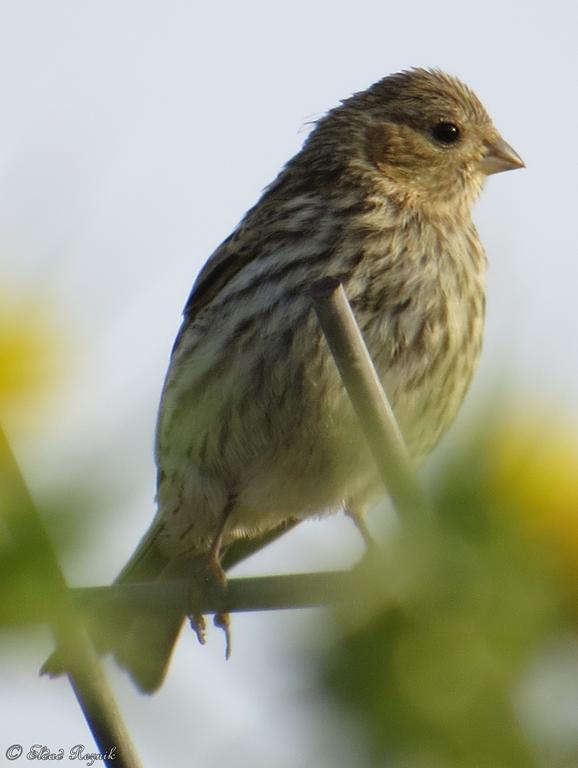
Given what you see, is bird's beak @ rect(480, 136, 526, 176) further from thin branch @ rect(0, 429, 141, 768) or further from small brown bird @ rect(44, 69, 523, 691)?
thin branch @ rect(0, 429, 141, 768)

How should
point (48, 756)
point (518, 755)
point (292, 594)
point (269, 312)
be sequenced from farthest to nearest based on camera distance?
1. point (269, 312)
2. point (48, 756)
3. point (292, 594)
4. point (518, 755)

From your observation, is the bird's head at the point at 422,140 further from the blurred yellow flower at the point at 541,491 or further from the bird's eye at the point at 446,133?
the blurred yellow flower at the point at 541,491

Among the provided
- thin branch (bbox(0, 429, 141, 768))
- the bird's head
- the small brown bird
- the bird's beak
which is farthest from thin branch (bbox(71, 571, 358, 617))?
the bird's beak

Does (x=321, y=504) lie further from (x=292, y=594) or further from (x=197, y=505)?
(x=292, y=594)

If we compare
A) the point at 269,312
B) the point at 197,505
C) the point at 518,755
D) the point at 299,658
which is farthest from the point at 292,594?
the point at 197,505

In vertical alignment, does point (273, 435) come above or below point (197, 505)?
above

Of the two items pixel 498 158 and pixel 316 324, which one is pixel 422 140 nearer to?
pixel 498 158
